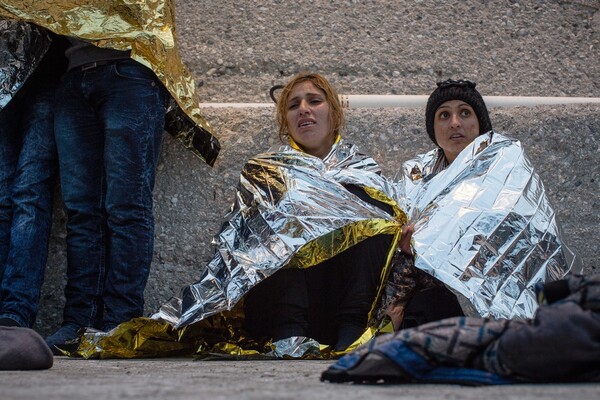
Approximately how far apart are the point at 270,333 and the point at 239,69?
137 centimetres

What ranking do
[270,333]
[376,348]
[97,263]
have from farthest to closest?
[97,263]
[270,333]
[376,348]

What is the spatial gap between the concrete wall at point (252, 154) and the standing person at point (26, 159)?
0.23 meters

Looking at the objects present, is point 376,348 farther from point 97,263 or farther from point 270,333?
point 97,263

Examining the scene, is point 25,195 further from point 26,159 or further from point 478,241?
point 478,241

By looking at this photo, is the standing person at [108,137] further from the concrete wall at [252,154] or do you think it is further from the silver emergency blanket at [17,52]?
the concrete wall at [252,154]

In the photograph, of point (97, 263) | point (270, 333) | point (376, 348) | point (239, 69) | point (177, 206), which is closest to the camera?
point (376, 348)

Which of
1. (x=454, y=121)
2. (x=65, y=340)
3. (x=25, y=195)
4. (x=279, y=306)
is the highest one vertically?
(x=454, y=121)

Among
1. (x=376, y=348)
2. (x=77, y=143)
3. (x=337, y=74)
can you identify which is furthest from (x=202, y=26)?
(x=376, y=348)

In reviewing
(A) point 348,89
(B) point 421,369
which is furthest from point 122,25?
(B) point 421,369

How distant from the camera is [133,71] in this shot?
249 cm

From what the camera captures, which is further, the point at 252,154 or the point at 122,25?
the point at 252,154

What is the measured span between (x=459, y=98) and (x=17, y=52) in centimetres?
128

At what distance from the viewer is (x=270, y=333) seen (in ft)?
7.60

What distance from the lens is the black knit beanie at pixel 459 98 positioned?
2.65 m
